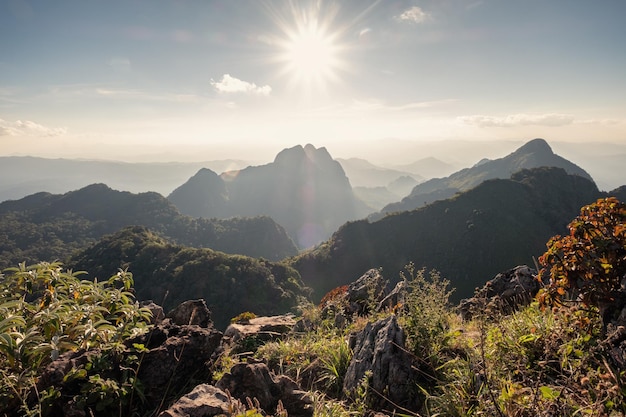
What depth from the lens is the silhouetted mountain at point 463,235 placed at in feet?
307

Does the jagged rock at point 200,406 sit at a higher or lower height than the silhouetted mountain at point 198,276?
higher

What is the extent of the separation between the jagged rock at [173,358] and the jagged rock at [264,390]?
770 mm

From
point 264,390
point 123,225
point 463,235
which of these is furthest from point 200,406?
point 123,225

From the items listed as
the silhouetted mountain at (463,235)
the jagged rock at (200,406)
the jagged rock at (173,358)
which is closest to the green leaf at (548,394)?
the jagged rock at (200,406)

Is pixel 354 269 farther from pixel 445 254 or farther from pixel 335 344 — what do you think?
pixel 335 344

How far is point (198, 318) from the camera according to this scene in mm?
7645

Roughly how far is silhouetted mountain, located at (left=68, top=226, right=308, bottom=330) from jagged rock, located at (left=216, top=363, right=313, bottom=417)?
6723 centimetres

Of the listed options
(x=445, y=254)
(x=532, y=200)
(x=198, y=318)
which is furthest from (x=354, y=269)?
(x=198, y=318)

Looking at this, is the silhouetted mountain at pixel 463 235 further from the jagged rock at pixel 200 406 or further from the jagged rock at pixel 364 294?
the jagged rock at pixel 200 406

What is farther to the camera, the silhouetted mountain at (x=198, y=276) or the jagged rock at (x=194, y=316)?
the silhouetted mountain at (x=198, y=276)

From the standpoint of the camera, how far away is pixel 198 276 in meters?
75.4

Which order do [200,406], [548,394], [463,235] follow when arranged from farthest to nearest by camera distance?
[463,235], [200,406], [548,394]

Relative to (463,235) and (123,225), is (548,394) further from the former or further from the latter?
(123,225)

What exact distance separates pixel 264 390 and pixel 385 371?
1995 millimetres
